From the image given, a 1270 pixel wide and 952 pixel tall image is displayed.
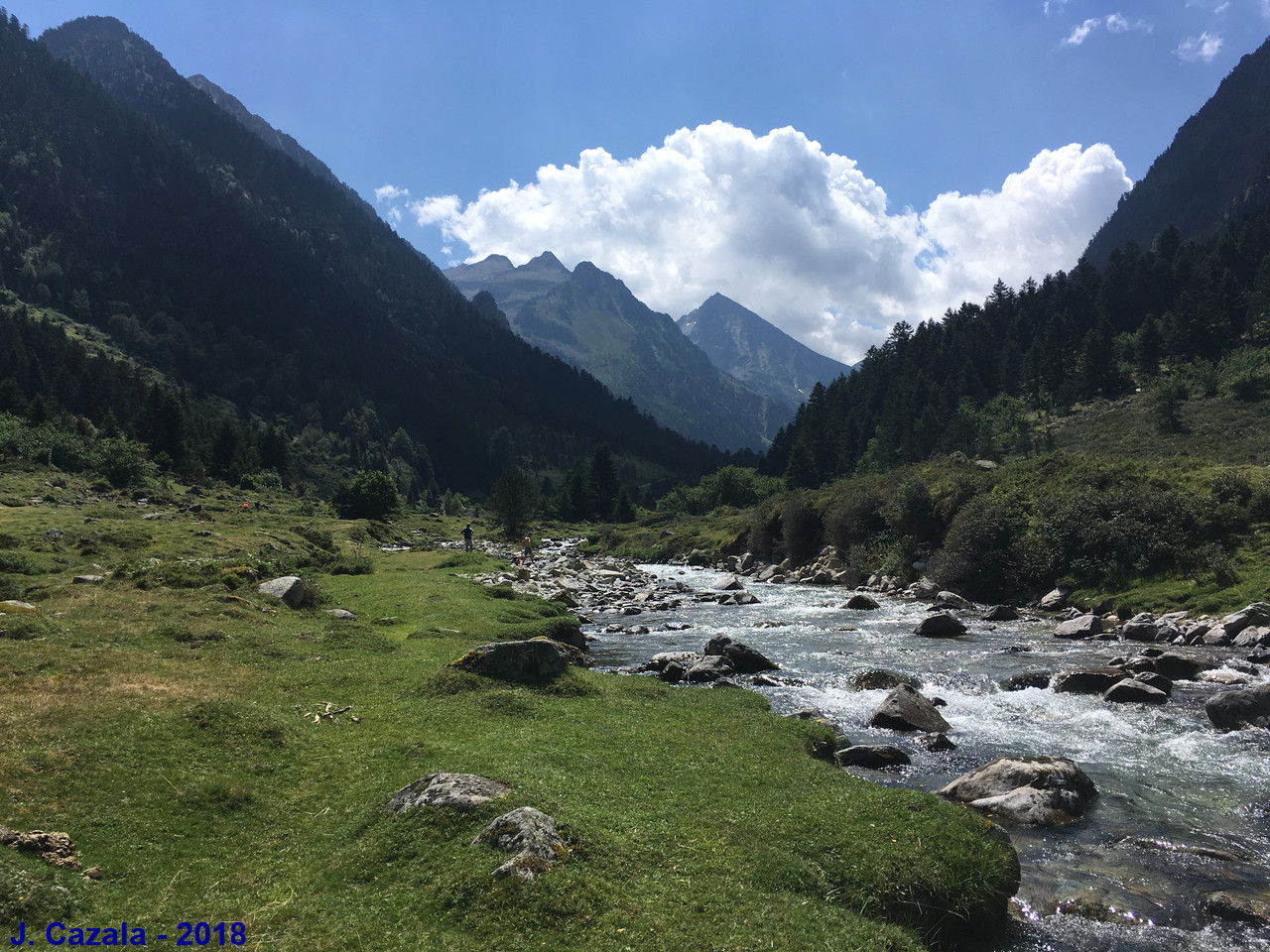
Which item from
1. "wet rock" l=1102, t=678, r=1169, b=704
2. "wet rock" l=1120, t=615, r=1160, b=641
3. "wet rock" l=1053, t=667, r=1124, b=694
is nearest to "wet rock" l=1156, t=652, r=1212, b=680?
"wet rock" l=1053, t=667, r=1124, b=694

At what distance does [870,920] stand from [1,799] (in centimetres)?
Result: 1229

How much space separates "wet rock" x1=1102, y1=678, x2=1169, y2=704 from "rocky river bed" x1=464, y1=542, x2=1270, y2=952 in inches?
1.7

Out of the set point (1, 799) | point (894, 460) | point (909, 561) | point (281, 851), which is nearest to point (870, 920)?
point (281, 851)

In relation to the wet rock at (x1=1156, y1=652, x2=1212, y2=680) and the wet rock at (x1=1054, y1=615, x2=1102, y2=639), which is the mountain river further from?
the wet rock at (x1=1054, y1=615, x2=1102, y2=639)

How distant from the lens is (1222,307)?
92.2m

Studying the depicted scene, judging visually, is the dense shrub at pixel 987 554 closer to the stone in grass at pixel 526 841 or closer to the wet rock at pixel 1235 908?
the wet rock at pixel 1235 908

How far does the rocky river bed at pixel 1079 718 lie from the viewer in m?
9.85

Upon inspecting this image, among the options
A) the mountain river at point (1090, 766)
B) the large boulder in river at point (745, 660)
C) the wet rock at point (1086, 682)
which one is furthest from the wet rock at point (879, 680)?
the wet rock at point (1086, 682)

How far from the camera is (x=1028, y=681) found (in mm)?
21859

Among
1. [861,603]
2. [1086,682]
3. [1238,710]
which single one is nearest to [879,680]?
[1086,682]

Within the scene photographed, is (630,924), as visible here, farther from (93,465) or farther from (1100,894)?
(93,465)

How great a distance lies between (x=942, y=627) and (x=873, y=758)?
1864 cm

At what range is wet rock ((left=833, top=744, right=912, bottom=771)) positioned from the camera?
15453mm

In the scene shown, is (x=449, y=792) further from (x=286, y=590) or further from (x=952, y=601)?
(x=952, y=601)
